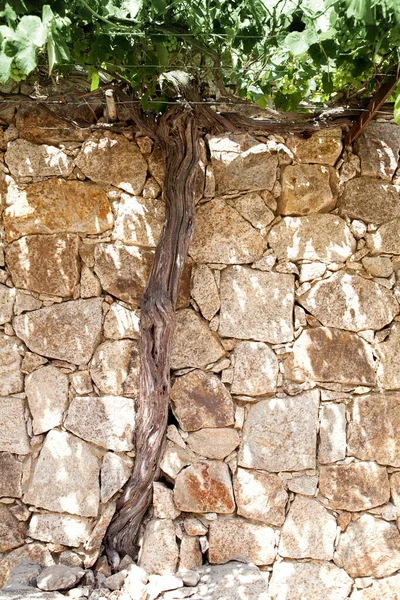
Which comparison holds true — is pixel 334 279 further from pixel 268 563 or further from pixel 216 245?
pixel 268 563

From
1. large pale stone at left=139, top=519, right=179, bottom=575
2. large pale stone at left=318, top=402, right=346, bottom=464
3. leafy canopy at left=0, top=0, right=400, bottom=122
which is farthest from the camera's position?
large pale stone at left=318, top=402, right=346, bottom=464

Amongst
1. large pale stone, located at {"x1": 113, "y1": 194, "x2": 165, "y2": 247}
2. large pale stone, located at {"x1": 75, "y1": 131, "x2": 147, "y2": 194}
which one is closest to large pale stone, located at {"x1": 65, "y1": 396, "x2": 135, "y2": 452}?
large pale stone, located at {"x1": 113, "y1": 194, "x2": 165, "y2": 247}

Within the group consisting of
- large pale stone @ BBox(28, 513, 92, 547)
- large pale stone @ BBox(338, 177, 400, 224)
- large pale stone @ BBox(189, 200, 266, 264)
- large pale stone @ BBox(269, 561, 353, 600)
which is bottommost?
large pale stone @ BBox(269, 561, 353, 600)

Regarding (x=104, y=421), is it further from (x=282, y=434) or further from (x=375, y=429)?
(x=375, y=429)

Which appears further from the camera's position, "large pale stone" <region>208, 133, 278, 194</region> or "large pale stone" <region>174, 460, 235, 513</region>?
"large pale stone" <region>208, 133, 278, 194</region>

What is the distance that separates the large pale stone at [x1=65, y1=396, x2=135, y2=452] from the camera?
257cm

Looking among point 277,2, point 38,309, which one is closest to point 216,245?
point 38,309

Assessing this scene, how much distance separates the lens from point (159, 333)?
2520mm

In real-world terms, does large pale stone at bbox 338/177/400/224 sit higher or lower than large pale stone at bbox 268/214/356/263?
higher

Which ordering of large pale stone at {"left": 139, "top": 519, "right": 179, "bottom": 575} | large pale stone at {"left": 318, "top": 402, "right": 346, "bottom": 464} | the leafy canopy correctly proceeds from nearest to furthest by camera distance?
the leafy canopy → large pale stone at {"left": 139, "top": 519, "right": 179, "bottom": 575} → large pale stone at {"left": 318, "top": 402, "right": 346, "bottom": 464}

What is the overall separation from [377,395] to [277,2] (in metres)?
1.67

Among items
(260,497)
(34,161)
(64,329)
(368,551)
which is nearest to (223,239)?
(64,329)

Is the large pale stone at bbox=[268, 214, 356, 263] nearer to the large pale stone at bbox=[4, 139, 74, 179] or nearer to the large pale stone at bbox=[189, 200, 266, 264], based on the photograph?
the large pale stone at bbox=[189, 200, 266, 264]

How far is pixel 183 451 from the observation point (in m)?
2.60
